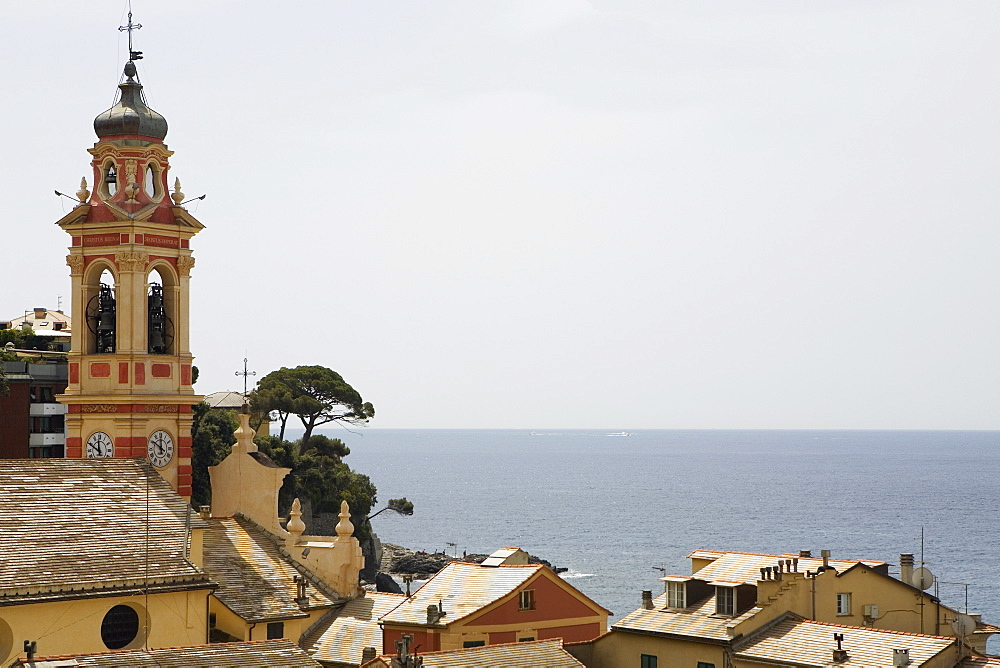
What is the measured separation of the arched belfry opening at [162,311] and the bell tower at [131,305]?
3cm

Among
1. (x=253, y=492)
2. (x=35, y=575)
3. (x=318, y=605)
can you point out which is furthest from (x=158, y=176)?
(x=35, y=575)

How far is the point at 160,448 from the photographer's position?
47031 millimetres

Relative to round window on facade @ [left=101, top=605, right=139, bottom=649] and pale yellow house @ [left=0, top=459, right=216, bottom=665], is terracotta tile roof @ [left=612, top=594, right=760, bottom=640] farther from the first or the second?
round window on facade @ [left=101, top=605, right=139, bottom=649]

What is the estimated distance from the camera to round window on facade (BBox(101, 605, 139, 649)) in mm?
35344

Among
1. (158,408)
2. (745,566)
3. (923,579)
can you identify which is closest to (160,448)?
(158,408)

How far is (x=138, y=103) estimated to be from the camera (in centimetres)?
4869

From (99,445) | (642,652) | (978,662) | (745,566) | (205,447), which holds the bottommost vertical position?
(642,652)

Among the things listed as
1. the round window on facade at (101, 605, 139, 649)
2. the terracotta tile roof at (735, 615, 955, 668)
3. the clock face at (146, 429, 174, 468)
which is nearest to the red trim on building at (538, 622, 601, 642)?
the terracotta tile roof at (735, 615, 955, 668)

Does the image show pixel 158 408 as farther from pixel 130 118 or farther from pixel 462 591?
pixel 462 591

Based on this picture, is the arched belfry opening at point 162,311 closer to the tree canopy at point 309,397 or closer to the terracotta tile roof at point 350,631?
the terracotta tile roof at point 350,631

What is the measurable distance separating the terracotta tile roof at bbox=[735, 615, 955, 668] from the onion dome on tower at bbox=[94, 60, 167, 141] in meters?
23.8

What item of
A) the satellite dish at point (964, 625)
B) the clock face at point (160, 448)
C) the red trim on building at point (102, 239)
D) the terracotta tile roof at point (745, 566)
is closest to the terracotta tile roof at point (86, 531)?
the clock face at point (160, 448)

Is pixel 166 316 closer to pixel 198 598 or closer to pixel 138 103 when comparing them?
pixel 138 103

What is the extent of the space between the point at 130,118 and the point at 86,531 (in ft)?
53.0
